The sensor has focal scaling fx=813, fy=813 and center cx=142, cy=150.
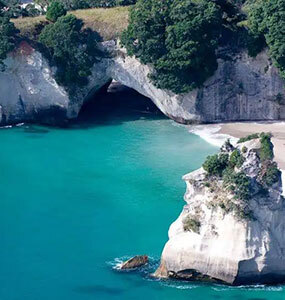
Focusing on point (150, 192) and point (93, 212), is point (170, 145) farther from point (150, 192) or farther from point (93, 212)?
point (93, 212)

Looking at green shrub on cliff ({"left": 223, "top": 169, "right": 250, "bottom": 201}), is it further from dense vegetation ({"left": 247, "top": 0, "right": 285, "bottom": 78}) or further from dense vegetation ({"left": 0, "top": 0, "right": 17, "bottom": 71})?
dense vegetation ({"left": 0, "top": 0, "right": 17, "bottom": 71})

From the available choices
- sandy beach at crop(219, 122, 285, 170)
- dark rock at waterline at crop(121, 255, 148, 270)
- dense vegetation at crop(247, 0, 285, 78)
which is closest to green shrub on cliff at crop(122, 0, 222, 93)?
dense vegetation at crop(247, 0, 285, 78)

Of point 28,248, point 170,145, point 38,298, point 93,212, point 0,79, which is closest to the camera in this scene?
point 38,298

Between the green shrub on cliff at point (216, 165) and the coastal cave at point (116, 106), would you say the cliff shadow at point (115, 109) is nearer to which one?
the coastal cave at point (116, 106)

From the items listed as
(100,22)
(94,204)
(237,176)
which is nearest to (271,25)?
(100,22)

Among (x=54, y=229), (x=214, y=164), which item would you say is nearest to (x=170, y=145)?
(x=54, y=229)

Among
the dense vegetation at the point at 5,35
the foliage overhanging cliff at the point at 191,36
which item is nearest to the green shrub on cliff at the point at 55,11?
the foliage overhanging cliff at the point at 191,36

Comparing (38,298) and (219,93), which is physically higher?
(219,93)
